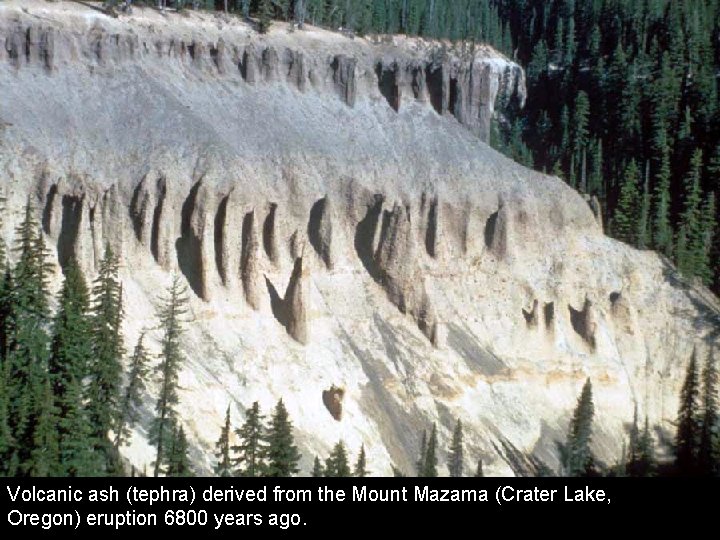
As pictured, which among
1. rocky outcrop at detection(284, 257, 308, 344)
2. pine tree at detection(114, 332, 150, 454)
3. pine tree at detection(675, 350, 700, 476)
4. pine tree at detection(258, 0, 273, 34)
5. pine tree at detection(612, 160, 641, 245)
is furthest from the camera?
pine tree at detection(258, 0, 273, 34)

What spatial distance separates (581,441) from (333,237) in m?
18.7

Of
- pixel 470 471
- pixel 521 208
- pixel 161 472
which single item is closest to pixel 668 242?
pixel 521 208

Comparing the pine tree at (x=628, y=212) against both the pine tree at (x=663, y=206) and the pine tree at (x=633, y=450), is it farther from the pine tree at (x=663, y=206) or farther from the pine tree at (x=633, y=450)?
the pine tree at (x=633, y=450)

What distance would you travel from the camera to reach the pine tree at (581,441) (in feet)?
187

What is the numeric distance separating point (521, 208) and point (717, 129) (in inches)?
840

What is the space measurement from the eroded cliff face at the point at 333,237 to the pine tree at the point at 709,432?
5.05m

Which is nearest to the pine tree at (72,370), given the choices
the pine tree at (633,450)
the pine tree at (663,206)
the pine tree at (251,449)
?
the pine tree at (251,449)

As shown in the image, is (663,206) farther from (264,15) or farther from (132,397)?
(132,397)

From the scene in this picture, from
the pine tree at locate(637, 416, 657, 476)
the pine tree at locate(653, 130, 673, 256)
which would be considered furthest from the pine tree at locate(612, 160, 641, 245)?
the pine tree at locate(637, 416, 657, 476)

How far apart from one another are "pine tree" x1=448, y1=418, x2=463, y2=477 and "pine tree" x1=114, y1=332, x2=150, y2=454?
15.8 m

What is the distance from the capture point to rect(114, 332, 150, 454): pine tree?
1905 inches

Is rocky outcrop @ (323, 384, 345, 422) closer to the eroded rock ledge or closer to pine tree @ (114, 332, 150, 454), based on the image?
pine tree @ (114, 332, 150, 454)

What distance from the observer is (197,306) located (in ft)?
192

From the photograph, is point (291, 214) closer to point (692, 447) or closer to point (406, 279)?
point (406, 279)
